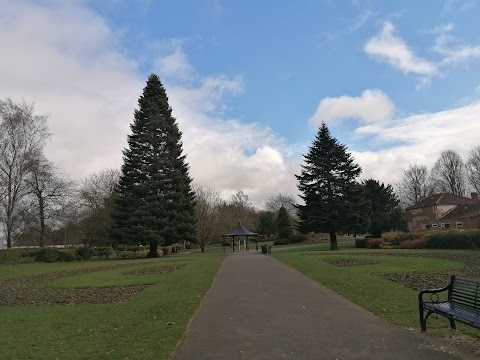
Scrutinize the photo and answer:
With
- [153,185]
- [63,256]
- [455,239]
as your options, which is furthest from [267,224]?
[455,239]

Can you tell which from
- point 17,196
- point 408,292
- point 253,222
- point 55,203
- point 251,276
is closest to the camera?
point 408,292

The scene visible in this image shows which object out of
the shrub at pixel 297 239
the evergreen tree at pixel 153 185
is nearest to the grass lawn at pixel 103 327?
the evergreen tree at pixel 153 185

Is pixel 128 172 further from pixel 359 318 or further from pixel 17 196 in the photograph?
pixel 359 318

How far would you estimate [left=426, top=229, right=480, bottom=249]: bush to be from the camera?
30906 millimetres

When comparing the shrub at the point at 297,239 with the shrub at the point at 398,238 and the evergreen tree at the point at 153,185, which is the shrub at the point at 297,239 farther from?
→ the evergreen tree at the point at 153,185

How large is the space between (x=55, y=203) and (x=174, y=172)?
1603cm

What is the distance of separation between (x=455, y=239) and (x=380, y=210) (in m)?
17.3

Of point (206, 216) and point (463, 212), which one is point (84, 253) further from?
point (463, 212)

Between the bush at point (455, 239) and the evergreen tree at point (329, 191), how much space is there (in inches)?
295

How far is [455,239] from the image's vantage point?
3241 centimetres

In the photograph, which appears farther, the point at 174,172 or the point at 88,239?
the point at 88,239

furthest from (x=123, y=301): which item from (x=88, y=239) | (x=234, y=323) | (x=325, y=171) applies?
(x=88, y=239)

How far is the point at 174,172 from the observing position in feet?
130

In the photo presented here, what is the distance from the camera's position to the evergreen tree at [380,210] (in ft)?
161
